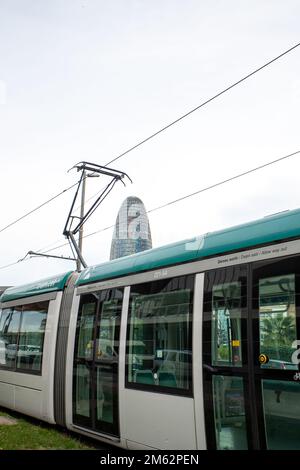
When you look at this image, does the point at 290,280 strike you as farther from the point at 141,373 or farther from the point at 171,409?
the point at 141,373

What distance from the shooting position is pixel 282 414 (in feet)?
15.1

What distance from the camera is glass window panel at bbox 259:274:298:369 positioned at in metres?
4.70

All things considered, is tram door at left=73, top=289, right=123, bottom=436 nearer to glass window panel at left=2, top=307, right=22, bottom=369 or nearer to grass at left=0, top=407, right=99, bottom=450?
grass at left=0, top=407, right=99, bottom=450

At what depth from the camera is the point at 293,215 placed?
5.07 meters

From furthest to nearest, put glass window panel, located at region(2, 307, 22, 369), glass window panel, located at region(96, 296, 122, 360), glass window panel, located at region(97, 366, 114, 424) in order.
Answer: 1. glass window panel, located at region(2, 307, 22, 369)
2. glass window panel, located at region(96, 296, 122, 360)
3. glass window panel, located at region(97, 366, 114, 424)

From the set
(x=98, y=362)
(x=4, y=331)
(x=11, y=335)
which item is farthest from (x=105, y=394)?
(x=4, y=331)

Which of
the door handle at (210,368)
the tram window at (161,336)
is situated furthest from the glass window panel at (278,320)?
the tram window at (161,336)

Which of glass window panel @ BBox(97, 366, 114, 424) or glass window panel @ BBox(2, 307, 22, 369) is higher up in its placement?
glass window panel @ BBox(2, 307, 22, 369)

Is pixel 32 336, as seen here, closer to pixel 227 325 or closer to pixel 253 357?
pixel 227 325

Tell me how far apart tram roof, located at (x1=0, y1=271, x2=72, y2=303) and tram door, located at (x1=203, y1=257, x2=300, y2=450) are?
4.31 meters

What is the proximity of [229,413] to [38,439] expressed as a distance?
153 inches

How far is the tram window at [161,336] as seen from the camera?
5.80 meters

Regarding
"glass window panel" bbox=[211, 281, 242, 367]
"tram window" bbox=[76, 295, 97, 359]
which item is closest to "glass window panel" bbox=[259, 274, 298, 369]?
"glass window panel" bbox=[211, 281, 242, 367]
